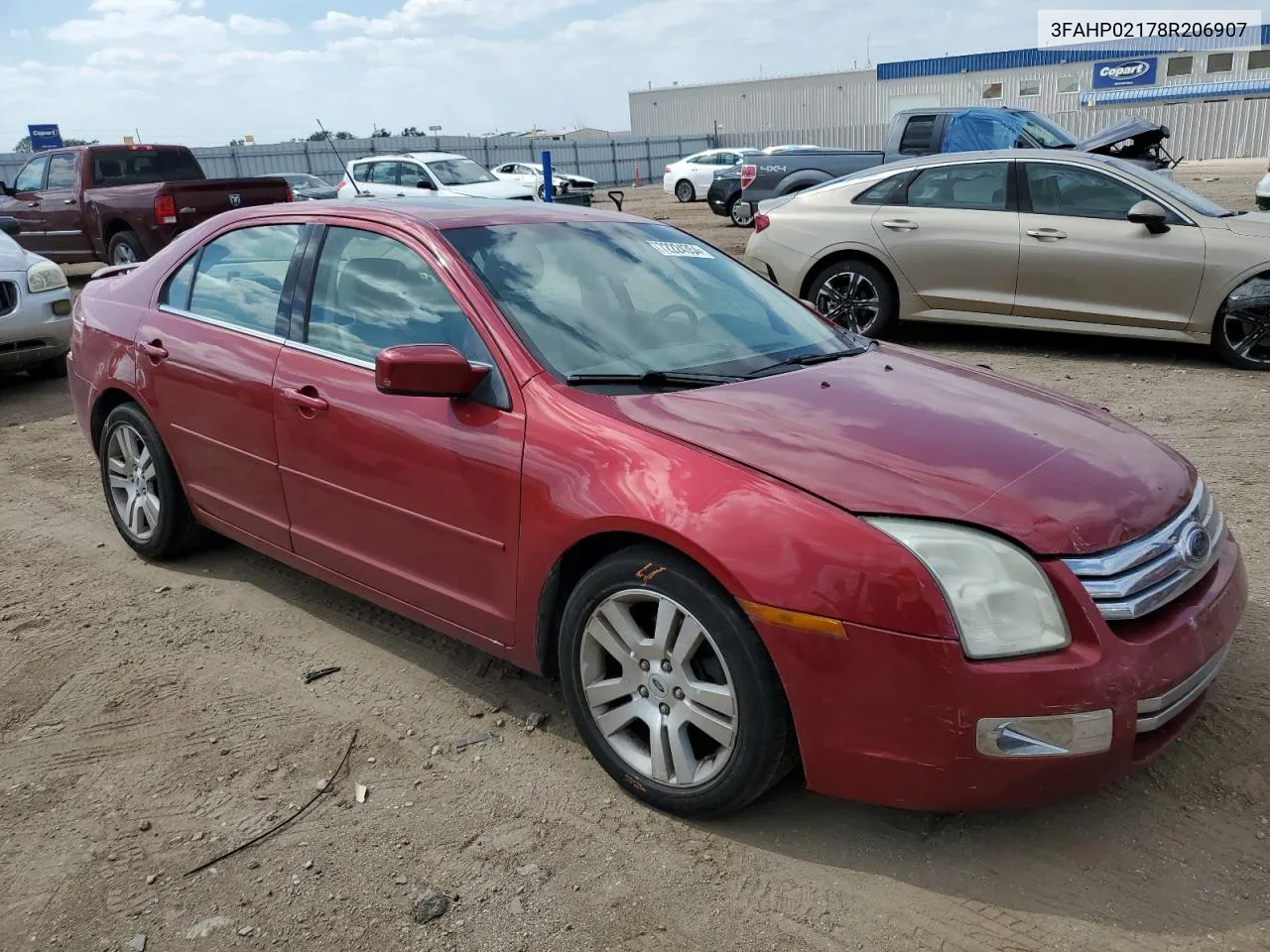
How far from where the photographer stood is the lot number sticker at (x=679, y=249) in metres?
3.86

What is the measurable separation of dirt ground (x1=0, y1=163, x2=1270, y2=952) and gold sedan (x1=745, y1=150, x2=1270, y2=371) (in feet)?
13.5

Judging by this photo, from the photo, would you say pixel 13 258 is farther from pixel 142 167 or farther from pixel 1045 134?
pixel 1045 134

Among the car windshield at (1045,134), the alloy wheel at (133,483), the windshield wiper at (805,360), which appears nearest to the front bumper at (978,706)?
the windshield wiper at (805,360)

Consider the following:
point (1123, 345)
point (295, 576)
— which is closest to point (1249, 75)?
point (1123, 345)

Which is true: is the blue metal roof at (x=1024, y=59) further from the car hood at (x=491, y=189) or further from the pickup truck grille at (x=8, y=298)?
A: the pickup truck grille at (x=8, y=298)

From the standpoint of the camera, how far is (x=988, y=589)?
7.61 feet

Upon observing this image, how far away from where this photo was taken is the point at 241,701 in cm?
347

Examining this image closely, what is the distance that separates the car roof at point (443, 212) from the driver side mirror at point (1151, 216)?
484cm

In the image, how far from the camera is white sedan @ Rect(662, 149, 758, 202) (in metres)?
29.7

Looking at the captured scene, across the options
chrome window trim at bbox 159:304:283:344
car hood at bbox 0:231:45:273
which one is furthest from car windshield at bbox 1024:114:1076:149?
chrome window trim at bbox 159:304:283:344

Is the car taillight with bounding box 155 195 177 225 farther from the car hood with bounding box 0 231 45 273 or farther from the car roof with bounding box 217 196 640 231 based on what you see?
the car roof with bounding box 217 196 640 231

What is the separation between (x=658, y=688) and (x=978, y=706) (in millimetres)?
820

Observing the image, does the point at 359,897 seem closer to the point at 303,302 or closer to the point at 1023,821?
the point at 1023,821

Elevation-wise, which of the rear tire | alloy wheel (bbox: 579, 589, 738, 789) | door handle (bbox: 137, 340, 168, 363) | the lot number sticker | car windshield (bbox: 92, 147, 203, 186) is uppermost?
car windshield (bbox: 92, 147, 203, 186)
